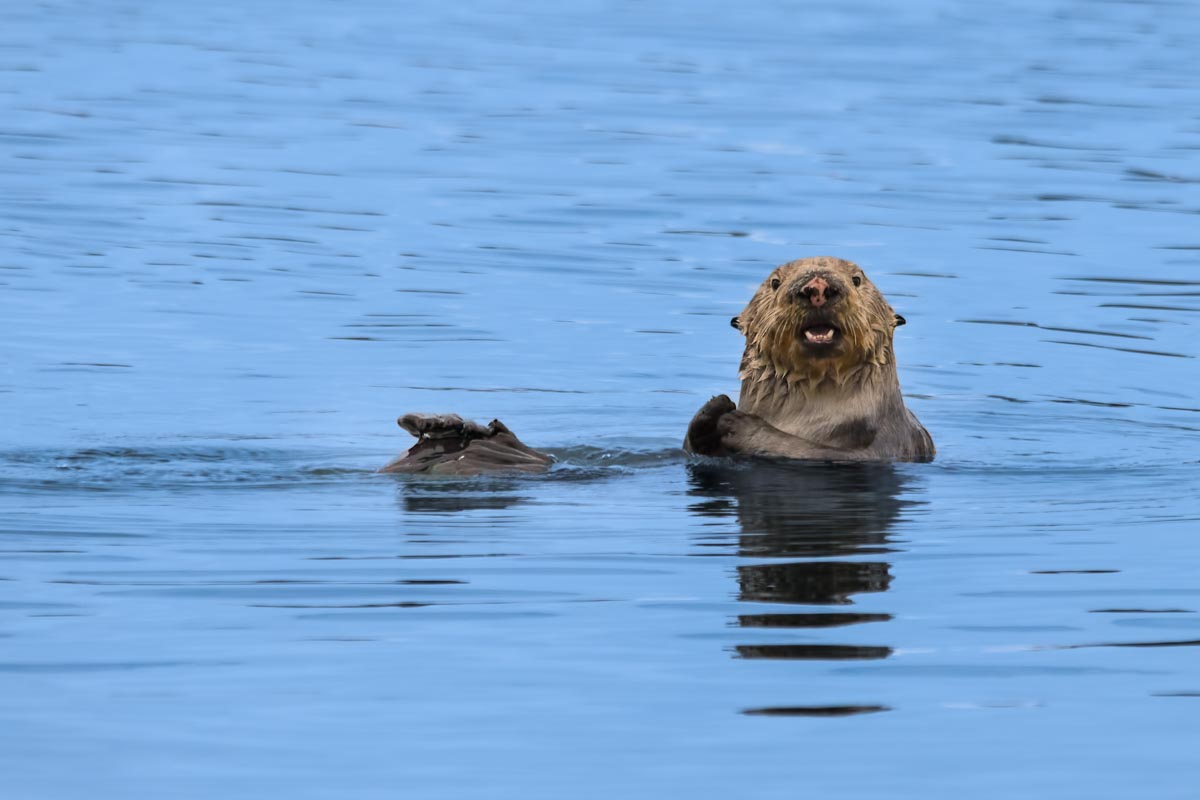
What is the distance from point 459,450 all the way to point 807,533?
66.1 inches

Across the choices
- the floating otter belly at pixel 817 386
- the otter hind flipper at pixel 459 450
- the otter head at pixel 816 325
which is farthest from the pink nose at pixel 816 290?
the otter hind flipper at pixel 459 450

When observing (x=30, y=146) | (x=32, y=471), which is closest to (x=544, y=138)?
(x=30, y=146)

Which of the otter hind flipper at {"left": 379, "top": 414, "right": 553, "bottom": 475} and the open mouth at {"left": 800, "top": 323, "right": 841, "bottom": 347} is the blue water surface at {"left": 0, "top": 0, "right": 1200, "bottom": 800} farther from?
the open mouth at {"left": 800, "top": 323, "right": 841, "bottom": 347}

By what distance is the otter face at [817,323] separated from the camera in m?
9.25

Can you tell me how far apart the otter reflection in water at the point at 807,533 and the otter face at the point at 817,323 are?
45 cm

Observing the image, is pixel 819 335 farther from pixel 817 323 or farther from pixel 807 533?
pixel 807 533

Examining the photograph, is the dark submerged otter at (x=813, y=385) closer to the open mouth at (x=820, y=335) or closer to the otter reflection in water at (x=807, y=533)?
the open mouth at (x=820, y=335)

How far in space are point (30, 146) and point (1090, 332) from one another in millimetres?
10426

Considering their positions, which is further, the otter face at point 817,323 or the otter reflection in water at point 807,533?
the otter face at point 817,323

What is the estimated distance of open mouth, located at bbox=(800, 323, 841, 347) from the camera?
9375 mm

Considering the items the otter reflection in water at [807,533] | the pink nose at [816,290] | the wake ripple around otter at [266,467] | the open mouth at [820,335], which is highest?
the pink nose at [816,290]

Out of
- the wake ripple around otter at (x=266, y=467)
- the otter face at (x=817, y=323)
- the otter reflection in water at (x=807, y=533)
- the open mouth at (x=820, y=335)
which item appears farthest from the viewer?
the open mouth at (x=820, y=335)

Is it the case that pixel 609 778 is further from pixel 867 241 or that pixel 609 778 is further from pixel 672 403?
pixel 867 241

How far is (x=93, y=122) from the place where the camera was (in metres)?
21.9
